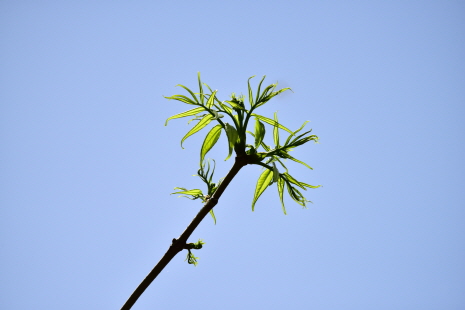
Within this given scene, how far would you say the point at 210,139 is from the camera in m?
1.21

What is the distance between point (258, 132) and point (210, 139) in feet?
0.52

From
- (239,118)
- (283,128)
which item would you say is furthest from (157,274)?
(283,128)

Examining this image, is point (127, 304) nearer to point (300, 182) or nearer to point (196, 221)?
point (196, 221)

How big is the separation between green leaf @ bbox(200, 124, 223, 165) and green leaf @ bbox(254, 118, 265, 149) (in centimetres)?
12

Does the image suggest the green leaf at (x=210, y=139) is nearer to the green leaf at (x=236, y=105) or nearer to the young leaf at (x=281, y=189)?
the green leaf at (x=236, y=105)

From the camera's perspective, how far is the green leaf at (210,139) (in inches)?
47.4

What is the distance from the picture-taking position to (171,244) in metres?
1.01

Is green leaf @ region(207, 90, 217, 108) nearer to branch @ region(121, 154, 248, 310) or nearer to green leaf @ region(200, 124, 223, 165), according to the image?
green leaf @ region(200, 124, 223, 165)

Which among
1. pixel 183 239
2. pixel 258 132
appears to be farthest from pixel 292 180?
pixel 183 239

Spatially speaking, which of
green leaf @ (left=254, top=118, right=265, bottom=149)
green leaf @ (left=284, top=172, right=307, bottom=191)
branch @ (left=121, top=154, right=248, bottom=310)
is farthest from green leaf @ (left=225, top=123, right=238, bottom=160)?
green leaf @ (left=284, top=172, right=307, bottom=191)

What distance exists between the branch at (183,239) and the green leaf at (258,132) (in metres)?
0.13

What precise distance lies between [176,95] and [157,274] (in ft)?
1.91

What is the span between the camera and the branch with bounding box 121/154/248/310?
935 millimetres

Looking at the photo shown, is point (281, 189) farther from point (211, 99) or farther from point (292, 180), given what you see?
point (211, 99)
